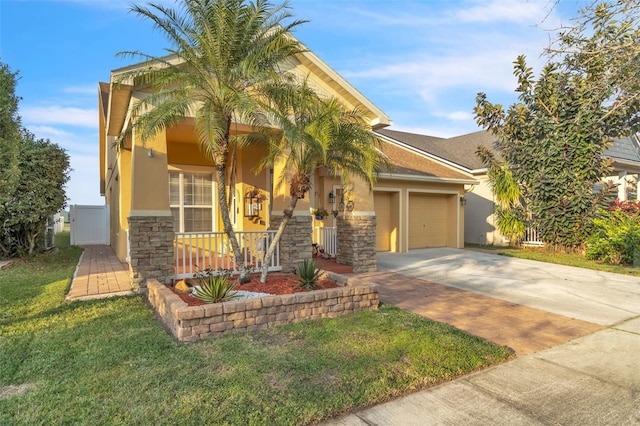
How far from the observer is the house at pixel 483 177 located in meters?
16.4

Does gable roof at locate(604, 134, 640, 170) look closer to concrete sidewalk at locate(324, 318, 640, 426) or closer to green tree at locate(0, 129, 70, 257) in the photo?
concrete sidewalk at locate(324, 318, 640, 426)

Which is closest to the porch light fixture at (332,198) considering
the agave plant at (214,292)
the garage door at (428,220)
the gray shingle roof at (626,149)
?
the garage door at (428,220)

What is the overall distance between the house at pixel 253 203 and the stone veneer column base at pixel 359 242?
0.03 m

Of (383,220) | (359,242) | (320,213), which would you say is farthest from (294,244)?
(383,220)

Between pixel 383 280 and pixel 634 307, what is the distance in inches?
180

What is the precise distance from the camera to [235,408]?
2.90 meters

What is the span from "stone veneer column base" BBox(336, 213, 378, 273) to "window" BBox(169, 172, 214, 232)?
13.8ft

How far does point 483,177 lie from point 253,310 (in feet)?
49.5

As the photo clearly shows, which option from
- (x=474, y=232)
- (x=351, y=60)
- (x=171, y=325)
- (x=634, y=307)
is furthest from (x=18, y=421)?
(x=474, y=232)

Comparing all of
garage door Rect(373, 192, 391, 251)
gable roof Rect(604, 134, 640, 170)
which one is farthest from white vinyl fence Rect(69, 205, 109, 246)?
gable roof Rect(604, 134, 640, 170)

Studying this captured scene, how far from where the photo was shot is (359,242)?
30.5 ft

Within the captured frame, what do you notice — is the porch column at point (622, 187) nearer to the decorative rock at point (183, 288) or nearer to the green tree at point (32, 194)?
the decorative rock at point (183, 288)

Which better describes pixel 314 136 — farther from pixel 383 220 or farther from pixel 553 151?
pixel 553 151

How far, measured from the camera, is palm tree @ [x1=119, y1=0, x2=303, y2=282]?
5457mm
